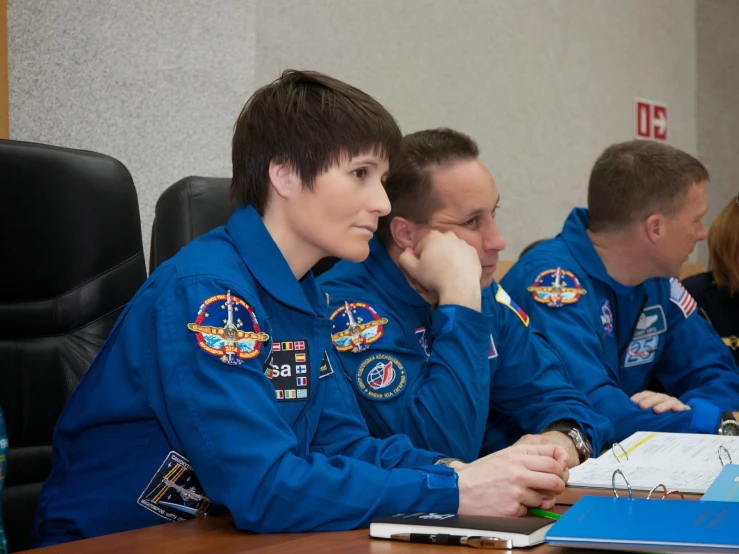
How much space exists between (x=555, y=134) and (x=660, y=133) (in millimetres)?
880

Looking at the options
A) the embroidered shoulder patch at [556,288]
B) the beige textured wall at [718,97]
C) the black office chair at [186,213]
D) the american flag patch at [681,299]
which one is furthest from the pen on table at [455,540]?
the beige textured wall at [718,97]

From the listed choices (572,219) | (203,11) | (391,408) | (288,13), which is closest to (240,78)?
(203,11)

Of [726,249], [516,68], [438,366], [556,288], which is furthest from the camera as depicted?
[516,68]

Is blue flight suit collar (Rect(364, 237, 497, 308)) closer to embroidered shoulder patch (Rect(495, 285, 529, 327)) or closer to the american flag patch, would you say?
embroidered shoulder patch (Rect(495, 285, 529, 327))

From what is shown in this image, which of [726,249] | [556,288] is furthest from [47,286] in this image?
[726,249]

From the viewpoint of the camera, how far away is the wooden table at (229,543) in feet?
2.85

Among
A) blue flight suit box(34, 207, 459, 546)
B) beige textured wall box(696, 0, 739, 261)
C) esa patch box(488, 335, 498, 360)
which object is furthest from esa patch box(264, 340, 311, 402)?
beige textured wall box(696, 0, 739, 261)

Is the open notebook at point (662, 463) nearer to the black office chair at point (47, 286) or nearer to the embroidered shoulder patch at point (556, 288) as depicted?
the embroidered shoulder patch at point (556, 288)

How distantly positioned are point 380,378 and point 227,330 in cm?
55

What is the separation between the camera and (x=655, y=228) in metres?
2.34

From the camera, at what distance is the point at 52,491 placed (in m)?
1.20

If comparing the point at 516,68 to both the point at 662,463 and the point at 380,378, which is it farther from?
the point at 662,463

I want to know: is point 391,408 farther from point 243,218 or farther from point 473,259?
point 243,218

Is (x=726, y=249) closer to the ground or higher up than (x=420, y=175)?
closer to the ground
